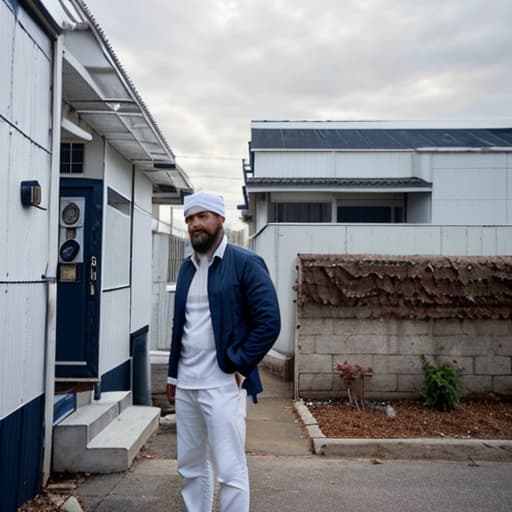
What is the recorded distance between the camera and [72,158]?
6125mm

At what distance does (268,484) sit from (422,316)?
11.3 feet

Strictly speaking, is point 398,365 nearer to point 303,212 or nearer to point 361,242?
point 361,242

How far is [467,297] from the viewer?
736cm

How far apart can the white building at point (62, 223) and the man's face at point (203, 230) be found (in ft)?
3.66

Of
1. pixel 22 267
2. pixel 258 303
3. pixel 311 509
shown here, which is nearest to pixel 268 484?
pixel 311 509

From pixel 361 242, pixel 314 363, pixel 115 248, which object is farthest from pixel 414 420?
pixel 115 248

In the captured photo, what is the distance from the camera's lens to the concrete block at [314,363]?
7.46 m

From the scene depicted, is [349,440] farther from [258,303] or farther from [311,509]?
[258,303]

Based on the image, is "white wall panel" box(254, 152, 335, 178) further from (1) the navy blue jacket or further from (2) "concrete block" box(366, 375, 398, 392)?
(1) the navy blue jacket

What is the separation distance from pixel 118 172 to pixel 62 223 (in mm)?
1081

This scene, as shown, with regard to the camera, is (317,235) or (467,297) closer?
(467,297)

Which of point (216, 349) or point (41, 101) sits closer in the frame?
point (216, 349)

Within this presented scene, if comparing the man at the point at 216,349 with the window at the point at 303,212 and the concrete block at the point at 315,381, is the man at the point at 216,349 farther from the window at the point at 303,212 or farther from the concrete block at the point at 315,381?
the window at the point at 303,212

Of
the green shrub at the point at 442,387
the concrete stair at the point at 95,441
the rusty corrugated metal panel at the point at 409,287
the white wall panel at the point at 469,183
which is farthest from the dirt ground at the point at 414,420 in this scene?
the white wall panel at the point at 469,183
